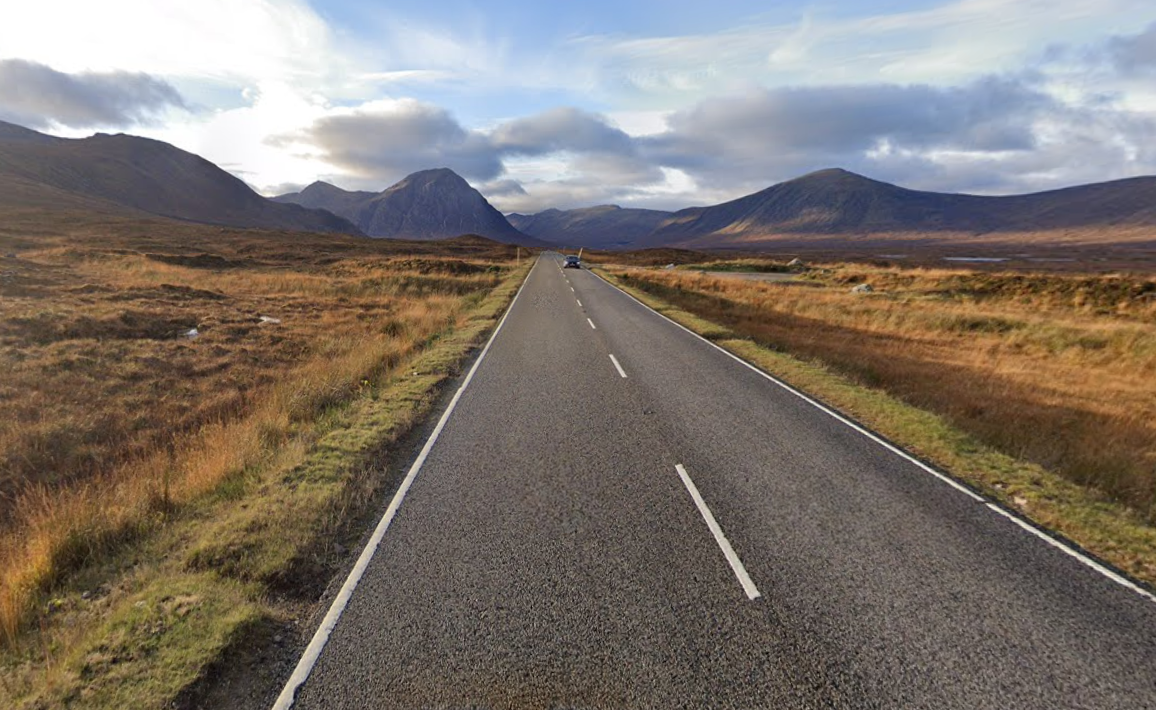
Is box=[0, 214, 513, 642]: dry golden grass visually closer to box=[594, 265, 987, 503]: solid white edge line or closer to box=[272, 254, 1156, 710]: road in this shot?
box=[272, 254, 1156, 710]: road

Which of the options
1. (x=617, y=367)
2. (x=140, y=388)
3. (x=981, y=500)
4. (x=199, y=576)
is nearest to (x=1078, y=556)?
(x=981, y=500)

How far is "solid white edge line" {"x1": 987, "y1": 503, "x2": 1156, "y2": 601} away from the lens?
419 cm

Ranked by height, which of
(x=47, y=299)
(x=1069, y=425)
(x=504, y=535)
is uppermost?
(x=47, y=299)

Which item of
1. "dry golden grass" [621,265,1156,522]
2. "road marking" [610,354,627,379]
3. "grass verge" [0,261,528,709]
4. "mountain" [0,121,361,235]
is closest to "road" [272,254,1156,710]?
"grass verge" [0,261,528,709]

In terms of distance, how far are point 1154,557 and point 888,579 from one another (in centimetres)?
277

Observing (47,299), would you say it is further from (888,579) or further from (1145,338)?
(1145,338)

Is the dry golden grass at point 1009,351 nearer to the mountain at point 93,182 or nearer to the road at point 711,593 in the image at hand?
the road at point 711,593

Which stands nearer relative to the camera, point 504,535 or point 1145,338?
point 504,535

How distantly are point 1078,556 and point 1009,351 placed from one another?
50.3 feet

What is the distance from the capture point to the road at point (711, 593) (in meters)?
3.13

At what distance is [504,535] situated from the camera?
4.70m

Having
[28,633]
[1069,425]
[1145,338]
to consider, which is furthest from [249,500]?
[1145,338]

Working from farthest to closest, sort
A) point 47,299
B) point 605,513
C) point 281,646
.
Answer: point 47,299 < point 605,513 < point 281,646

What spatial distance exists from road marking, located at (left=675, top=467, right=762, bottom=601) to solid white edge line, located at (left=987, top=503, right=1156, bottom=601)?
10.5ft
